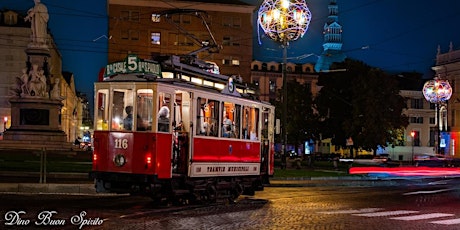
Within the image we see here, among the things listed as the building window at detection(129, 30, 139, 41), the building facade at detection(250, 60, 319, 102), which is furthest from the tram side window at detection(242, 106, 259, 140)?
the building facade at detection(250, 60, 319, 102)

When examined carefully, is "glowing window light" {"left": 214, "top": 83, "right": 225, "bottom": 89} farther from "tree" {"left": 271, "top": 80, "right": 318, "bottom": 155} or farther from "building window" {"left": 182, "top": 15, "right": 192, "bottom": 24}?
"building window" {"left": 182, "top": 15, "right": 192, "bottom": 24}

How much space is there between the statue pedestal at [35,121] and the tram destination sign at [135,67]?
2434cm

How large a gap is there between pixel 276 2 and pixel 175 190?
1371 centimetres

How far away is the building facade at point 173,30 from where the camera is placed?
84.9 m

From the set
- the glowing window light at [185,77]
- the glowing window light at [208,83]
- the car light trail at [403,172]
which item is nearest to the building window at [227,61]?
the car light trail at [403,172]

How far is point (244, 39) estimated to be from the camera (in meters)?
89.4

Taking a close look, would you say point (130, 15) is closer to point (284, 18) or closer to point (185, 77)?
point (284, 18)

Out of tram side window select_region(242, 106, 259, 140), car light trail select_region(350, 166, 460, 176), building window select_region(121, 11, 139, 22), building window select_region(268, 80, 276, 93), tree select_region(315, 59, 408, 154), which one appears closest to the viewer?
tram side window select_region(242, 106, 259, 140)

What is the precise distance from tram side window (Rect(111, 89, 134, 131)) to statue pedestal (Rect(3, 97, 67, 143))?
24535 mm

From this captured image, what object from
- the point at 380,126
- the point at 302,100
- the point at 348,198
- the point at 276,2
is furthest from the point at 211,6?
the point at 348,198

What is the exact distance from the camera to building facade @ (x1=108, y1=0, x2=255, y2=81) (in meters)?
84.9

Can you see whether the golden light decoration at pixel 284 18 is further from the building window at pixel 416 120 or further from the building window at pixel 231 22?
the building window at pixel 416 120

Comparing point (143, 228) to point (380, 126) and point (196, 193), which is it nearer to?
point (196, 193)

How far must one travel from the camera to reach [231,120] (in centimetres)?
1852
